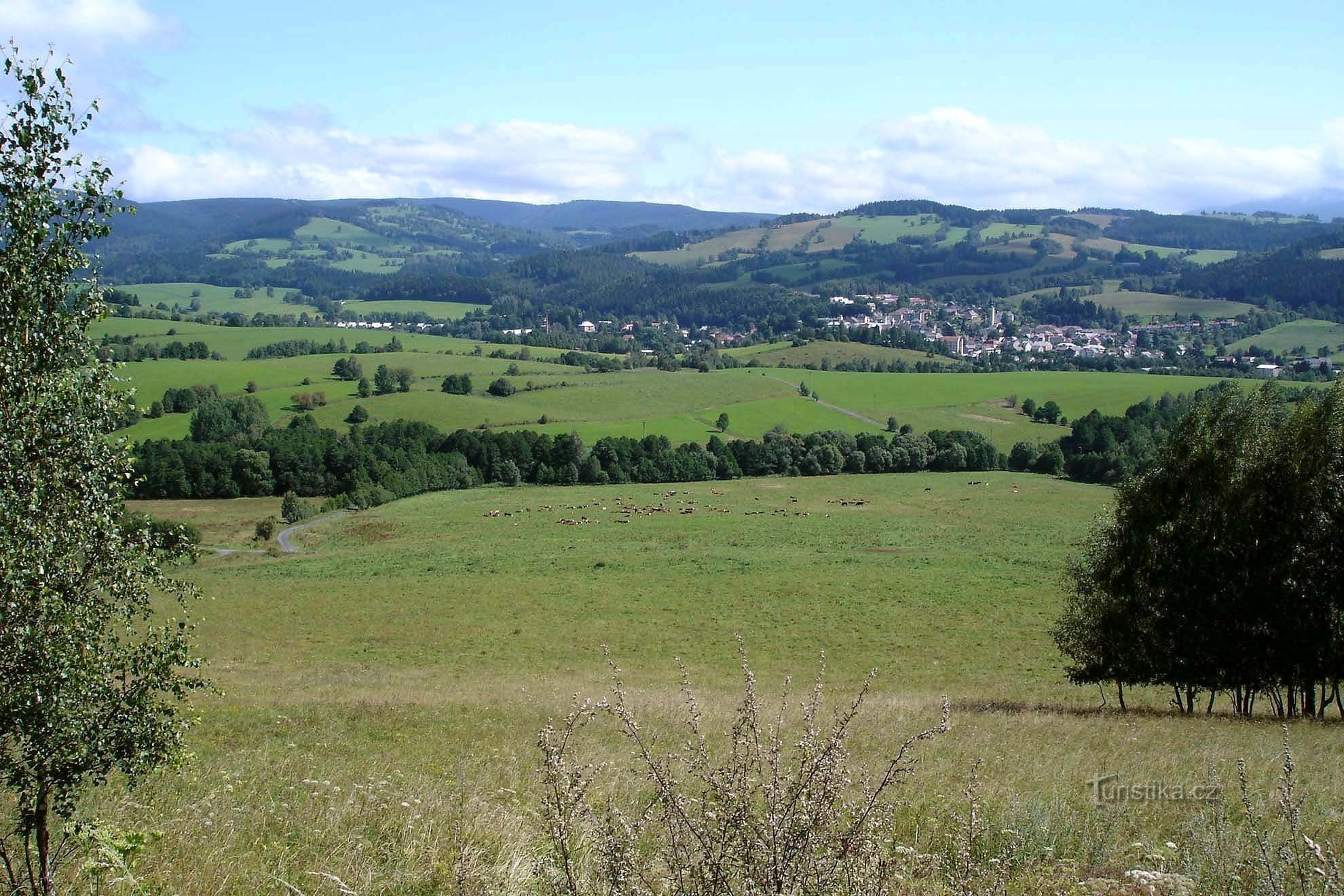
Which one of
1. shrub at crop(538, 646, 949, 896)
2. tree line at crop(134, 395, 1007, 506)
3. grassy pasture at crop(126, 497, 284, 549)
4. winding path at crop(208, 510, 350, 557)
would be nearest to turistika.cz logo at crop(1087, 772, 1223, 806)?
shrub at crop(538, 646, 949, 896)

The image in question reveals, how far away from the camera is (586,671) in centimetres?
2889

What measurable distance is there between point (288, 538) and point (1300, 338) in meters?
190

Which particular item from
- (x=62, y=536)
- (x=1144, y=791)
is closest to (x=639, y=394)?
(x=1144, y=791)

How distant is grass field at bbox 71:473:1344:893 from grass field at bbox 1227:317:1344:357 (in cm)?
11007

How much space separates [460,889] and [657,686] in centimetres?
1979

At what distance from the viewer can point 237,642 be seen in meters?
34.3

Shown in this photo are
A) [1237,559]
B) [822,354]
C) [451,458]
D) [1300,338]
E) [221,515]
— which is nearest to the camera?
[1237,559]

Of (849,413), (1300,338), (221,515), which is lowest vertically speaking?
(221,515)

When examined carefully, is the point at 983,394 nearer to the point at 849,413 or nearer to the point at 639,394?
the point at 849,413

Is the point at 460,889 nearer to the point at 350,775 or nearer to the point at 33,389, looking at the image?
the point at 33,389

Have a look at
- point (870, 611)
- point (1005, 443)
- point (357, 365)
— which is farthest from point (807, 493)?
point (357, 365)

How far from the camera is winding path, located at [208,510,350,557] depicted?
6456cm

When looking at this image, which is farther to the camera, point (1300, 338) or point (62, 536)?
point (1300, 338)

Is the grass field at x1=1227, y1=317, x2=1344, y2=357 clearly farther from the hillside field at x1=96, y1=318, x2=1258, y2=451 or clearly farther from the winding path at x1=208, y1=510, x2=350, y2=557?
the winding path at x1=208, y1=510, x2=350, y2=557
